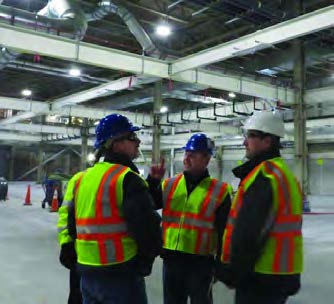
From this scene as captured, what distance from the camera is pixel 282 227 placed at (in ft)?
5.58

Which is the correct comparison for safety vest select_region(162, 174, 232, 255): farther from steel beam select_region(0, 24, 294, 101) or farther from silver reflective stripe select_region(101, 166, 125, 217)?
steel beam select_region(0, 24, 294, 101)

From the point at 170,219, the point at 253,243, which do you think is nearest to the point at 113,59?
the point at 170,219

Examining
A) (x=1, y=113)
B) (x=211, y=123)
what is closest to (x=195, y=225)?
(x=211, y=123)

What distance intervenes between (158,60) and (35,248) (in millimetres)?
4284

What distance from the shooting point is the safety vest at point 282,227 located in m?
1.70

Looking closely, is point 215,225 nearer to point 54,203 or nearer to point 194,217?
point 194,217

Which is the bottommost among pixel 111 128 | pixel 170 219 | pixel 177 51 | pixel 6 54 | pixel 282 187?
pixel 170 219

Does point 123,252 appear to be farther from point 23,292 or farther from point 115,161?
point 23,292

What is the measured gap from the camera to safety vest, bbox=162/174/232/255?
226 cm

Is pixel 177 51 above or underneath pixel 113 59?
above

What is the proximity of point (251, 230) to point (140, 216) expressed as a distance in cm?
48

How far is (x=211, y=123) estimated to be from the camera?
14.5 metres

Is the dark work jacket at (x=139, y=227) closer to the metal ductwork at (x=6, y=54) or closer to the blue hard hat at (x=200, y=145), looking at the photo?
the blue hard hat at (x=200, y=145)

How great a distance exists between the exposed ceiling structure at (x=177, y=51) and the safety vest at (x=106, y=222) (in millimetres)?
4875
